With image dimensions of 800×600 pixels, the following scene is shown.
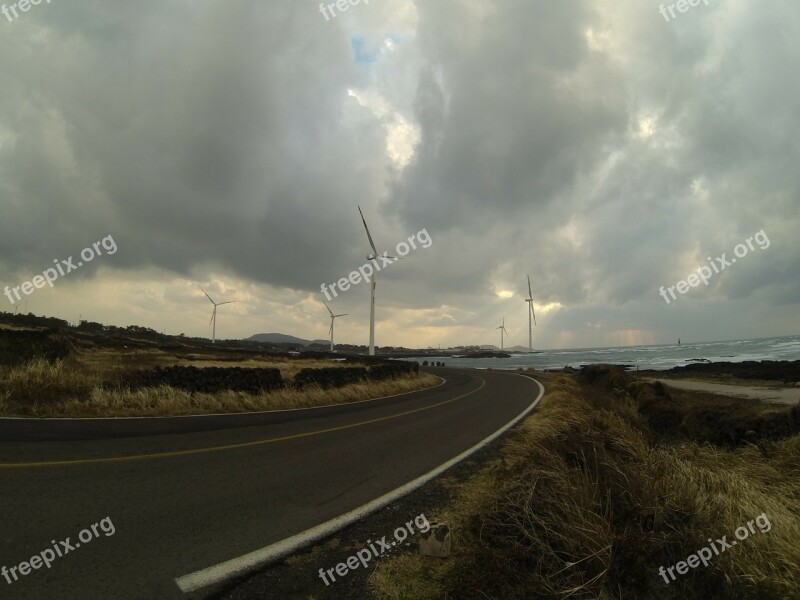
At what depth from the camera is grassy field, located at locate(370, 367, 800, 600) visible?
3684 mm

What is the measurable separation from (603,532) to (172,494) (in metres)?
5.62

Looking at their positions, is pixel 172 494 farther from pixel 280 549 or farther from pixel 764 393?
pixel 764 393

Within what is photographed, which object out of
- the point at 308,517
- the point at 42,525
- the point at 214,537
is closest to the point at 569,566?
the point at 308,517

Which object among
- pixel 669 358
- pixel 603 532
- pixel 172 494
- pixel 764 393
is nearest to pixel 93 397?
pixel 172 494

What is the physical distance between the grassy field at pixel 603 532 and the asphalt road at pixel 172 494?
185 cm

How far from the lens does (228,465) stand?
8.01m

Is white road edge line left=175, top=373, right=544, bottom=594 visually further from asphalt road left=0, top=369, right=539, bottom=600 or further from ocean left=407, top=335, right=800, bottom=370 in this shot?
ocean left=407, top=335, right=800, bottom=370

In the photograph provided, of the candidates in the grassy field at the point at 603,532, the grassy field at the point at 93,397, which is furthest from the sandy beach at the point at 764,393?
the grassy field at the point at 93,397

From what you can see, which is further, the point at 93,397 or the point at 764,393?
the point at 764,393

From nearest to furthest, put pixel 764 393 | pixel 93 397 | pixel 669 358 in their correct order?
pixel 93 397, pixel 764 393, pixel 669 358

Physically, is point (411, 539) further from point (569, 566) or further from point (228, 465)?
point (228, 465)

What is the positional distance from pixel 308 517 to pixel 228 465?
9.66ft

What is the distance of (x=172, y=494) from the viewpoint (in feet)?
20.6

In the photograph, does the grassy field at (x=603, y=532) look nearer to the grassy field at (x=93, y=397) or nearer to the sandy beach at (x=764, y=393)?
the grassy field at (x=93, y=397)
